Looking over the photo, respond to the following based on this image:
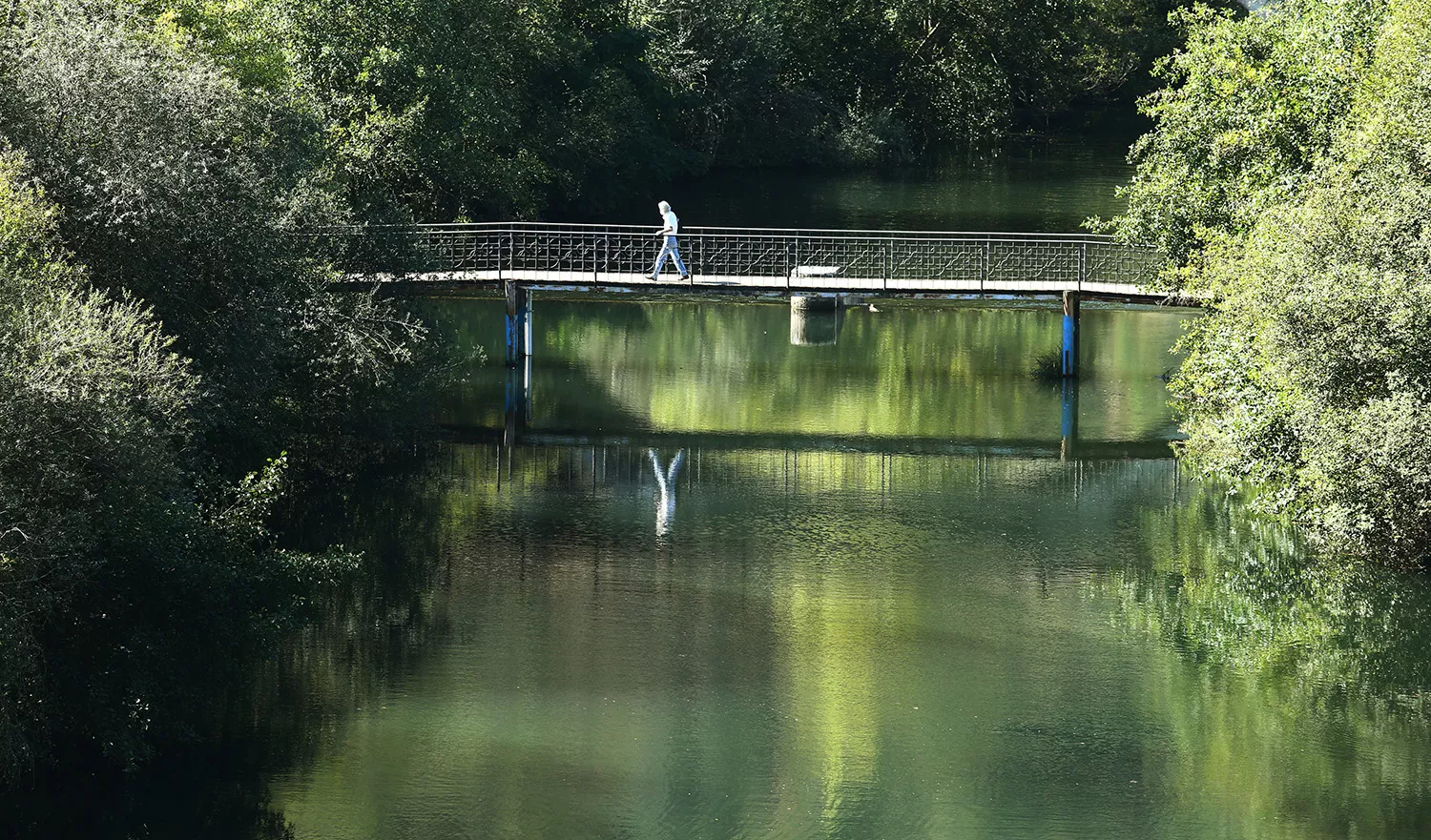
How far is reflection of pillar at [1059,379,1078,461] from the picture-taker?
3328 centimetres

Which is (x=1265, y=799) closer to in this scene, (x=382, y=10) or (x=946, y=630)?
(x=946, y=630)

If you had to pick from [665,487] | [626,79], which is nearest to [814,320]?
[626,79]

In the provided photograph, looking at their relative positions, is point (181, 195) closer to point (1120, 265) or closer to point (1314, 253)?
point (1314, 253)

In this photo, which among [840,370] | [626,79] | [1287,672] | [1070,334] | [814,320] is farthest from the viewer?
[626,79]

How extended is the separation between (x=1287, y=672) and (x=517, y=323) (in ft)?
76.4

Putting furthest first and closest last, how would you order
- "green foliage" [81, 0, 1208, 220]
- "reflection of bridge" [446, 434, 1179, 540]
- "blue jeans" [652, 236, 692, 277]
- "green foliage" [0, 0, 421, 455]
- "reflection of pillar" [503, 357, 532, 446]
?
1. "green foliage" [81, 0, 1208, 220]
2. "blue jeans" [652, 236, 692, 277]
3. "reflection of pillar" [503, 357, 532, 446]
4. "reflection of bridge" [446, 434, 1179, 540]
5. "green foliage" [0, 0, 421, 455]

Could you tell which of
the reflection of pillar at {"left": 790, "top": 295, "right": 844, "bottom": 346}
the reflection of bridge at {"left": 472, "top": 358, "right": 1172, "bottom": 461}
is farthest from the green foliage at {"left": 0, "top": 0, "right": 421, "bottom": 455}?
the reflection of pillar at {"left": 790, "top": 295, "right": 844, "bottom": 346}

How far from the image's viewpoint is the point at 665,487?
30.7m

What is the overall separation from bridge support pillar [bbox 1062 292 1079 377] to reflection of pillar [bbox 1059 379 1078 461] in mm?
345

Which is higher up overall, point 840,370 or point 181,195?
point 181,195

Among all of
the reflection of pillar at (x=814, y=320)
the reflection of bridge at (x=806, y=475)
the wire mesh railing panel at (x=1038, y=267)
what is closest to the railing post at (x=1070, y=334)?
the wire mesh railing panel at (x=1038, y=267)

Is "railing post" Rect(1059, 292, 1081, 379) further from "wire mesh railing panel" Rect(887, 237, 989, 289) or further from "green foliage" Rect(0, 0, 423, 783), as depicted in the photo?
"green foliage" Rect(0, 0, 423, 783)

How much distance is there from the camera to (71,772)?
17.4 m

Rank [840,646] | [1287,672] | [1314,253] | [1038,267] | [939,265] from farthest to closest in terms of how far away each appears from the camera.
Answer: [939,265], [1038,267], [1314,253], [840,646], [1287,672]
